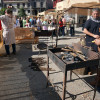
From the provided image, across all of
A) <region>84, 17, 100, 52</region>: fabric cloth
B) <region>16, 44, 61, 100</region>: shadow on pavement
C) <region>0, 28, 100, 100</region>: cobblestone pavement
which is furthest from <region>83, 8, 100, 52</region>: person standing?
<region>16, 44, 61, 100</region>: shadow on pavement

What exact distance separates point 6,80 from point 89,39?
272cm

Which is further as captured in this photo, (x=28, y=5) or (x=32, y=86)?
(x=28, y=5)

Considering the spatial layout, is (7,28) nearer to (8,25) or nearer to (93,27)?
(8,25)

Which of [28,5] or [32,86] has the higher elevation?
[28,5]

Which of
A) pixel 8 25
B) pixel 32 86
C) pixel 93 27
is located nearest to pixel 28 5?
pixel 8 25

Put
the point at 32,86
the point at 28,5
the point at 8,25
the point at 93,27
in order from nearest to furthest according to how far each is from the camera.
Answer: the point at 32,86 < the point at 93,27 < the point at 8,25 < the point at 28,5

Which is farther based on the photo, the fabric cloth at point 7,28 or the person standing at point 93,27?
the fabric cloth at point 7,28

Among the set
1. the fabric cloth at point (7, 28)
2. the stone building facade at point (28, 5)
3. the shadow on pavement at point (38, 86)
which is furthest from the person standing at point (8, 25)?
the stone building facade at point (28, 5)

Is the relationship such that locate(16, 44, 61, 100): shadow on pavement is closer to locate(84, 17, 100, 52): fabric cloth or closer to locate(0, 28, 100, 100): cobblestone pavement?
locate(0, 28, 100, 100): cobblestone pavement

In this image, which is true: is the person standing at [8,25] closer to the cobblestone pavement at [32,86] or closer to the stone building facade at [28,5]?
the cobblestone pavement at [32,86]

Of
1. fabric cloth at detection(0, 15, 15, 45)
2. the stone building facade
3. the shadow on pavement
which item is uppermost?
the stone building facade

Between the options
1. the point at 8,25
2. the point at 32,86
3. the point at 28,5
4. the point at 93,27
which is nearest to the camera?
the point at 32,86

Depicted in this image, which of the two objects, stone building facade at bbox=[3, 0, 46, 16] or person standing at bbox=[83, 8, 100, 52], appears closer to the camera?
person standing at bbox=[83, 8, 100, 52]

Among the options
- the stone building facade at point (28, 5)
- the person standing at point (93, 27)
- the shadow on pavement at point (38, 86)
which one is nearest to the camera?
the shadow on pavement at point (38, 86)
